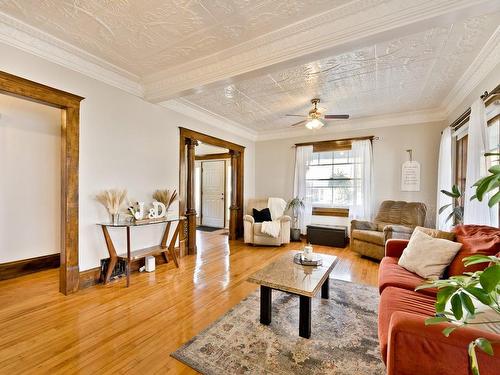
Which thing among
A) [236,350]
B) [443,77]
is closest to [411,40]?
[443,77]

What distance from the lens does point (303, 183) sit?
5.49 metres

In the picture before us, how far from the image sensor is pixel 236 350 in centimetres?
173

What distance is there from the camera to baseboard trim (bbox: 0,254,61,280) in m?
3.06

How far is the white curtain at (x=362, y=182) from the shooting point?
4746 millimetres

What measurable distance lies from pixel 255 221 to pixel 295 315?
3.04 m

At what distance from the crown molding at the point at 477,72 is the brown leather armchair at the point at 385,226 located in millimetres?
1750

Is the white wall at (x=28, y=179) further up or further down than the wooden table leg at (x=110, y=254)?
further up

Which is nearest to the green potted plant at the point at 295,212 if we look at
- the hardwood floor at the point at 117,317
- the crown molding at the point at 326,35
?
the hardwood floor at the point at 117,317

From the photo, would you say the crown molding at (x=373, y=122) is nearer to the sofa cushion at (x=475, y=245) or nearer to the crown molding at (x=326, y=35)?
the sofa cushion at (x=475, y=245)

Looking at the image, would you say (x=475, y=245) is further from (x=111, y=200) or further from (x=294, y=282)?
(x=111, y=200)

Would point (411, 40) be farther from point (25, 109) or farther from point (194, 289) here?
point (25, 109)

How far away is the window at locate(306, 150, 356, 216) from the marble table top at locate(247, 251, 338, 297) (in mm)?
3017

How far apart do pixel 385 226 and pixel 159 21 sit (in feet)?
13.7

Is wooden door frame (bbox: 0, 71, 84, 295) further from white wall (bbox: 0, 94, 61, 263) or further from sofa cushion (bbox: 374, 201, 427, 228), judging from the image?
sofa cushion (bbox: 374, 201, 427, 228)
